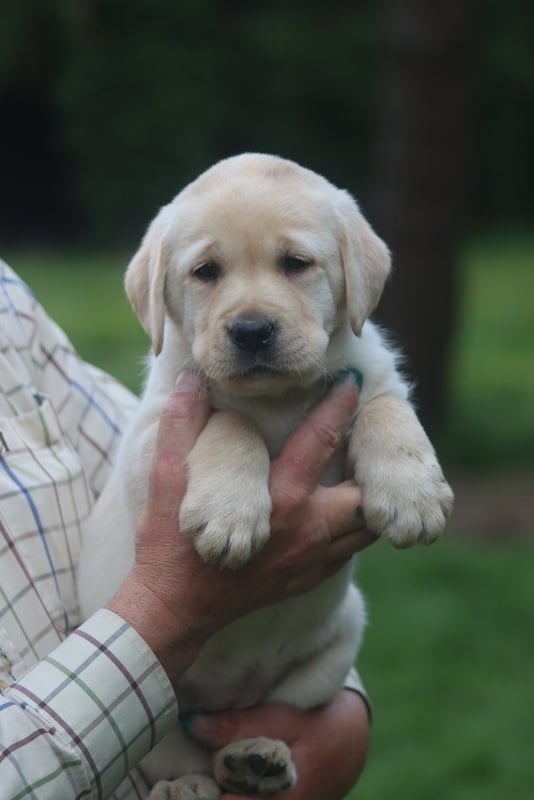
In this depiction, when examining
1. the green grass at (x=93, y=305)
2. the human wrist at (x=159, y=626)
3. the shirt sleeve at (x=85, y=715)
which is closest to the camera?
the shirt sleeve at (x=85, y=715)

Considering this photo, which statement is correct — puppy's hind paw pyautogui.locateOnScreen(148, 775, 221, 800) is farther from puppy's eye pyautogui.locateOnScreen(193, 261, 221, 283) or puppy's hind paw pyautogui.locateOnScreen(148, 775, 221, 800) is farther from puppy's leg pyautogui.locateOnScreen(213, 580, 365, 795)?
puppy's eye pyautogui.locateOnScreen(193, 261, 221, 283)

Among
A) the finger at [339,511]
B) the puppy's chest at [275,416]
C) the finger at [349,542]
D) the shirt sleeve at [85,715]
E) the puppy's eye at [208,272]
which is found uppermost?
the puppy's eye at [208,272]

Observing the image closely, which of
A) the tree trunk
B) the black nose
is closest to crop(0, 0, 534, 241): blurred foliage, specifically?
the tree trunk

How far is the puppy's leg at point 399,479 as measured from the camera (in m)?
2.80

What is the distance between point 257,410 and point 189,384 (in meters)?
0.18

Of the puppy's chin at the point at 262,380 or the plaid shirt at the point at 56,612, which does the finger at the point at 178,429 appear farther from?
the plaid shirt at the point at 56,612

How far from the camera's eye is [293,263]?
292 cm

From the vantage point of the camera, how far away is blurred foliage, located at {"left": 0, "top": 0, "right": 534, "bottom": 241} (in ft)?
77.9

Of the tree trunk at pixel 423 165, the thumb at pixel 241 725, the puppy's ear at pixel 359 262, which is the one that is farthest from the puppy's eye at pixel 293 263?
the tree trunk at pixel 423 165

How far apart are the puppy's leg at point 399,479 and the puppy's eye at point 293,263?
39cm

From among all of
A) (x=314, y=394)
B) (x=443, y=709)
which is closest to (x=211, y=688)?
(x=314, y=394)

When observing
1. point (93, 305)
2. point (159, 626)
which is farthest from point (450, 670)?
point (93, 305)

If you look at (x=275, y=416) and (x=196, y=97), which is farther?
(x=196, y=97)

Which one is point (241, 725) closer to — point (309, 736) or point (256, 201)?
point (309, 736)
